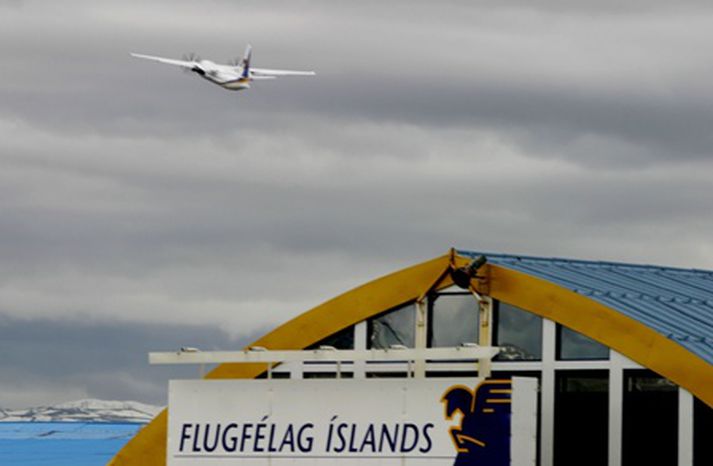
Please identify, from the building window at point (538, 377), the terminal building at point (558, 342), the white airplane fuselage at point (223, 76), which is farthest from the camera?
the white airplane fuselage at point (223, 76)

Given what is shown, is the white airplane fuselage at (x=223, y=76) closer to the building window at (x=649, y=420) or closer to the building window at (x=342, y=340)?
the building window at (x=342, y=340)

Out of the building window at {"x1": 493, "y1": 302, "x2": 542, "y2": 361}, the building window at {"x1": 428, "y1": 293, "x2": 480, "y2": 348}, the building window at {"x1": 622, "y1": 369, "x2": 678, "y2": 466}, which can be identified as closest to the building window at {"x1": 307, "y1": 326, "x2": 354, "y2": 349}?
the building window at {"x1": 428, "y1": 293, "x2": 480, "y2": 348}

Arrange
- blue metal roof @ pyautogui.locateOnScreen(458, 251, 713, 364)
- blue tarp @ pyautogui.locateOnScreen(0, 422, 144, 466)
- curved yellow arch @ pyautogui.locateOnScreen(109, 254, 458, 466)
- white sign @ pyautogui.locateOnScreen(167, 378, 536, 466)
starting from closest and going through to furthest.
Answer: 1. white sign @ pyautogui.locateOnScreen(167, 378, 536, 466)
2. blue metal roof @ pyautogui.locateOnScreen(458, 251, 713, 364)
3. curved yellow arch @ pyautogui.locateOnScreen(109, 254, 458, 466)
4. blue tarp @ pyautogui.locateOnScreen(0, 422, 144, 466)

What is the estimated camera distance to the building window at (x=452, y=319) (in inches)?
1427

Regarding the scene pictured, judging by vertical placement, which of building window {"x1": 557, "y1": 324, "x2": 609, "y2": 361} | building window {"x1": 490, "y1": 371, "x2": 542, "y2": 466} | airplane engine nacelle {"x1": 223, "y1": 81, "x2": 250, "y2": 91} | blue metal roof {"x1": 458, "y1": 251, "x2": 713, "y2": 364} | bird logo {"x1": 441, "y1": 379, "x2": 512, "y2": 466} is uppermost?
airplane engine nacelle {"x1": 223, "y1": 81, "x2": 250, "y2": 91}

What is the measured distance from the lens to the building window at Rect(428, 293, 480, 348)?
3625 centimetres

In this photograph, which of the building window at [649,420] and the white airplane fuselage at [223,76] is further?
the white airplane fuselage at [223,76]

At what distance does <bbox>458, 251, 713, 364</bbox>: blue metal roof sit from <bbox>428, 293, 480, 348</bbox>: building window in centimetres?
93

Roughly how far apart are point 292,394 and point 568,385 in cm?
516

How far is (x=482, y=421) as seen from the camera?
108ft

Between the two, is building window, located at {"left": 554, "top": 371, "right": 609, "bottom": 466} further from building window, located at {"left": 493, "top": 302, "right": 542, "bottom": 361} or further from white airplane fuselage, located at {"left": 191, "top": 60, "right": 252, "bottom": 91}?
white airplane fuselage, located at {"left": 191, "top": 60, "right": 252, "bottom": 91}

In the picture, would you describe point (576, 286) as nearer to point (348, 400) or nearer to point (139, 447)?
point (348, 400)

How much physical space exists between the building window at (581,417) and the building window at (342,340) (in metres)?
4.51

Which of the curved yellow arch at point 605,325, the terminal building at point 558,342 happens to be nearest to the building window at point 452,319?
the terminal building at point 558,342
